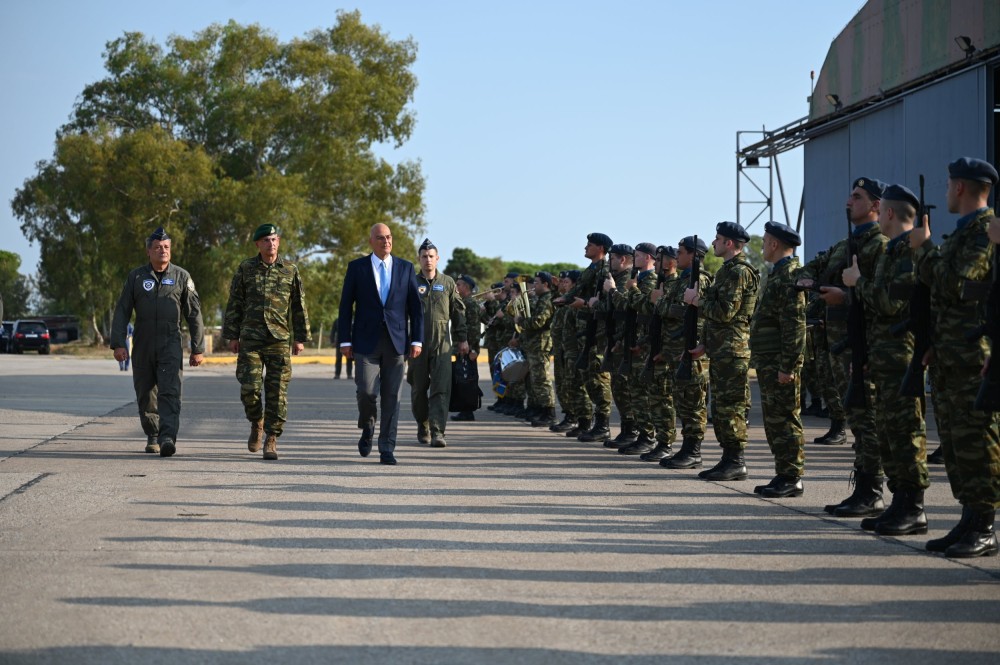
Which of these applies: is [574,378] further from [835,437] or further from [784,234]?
[784,234]

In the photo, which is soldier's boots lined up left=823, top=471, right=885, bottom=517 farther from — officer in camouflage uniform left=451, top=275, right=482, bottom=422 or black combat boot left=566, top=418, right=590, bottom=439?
officer in camouflage uniform left=451, top=275, right=482, bottom=422

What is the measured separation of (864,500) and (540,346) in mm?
8511

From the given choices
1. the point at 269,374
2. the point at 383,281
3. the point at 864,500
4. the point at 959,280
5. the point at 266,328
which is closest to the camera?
the point at 959,280

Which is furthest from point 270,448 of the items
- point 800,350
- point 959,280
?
point 959,280

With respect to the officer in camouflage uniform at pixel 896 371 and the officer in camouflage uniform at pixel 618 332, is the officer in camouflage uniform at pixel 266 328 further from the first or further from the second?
the officer in camouflage uniform at pixel 896 371

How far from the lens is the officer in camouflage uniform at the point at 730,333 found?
32.5 ft

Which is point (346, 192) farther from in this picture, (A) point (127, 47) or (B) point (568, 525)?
(B) point (568, 525)

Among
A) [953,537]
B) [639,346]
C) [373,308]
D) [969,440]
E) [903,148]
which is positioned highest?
[903,148]

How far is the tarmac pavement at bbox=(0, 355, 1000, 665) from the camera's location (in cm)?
498

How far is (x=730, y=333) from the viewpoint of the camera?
10023mm

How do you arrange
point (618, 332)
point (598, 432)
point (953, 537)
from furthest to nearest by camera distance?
point (598, 432) < point (618, 332) < point (953, 537)

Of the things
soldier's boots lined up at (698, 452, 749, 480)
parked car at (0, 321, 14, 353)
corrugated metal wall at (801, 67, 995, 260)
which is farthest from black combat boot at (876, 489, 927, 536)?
parked car at (0, 321, 14, 353)

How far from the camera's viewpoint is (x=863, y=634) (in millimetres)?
5176

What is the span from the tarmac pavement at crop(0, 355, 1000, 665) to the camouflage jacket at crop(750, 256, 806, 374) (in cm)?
107
